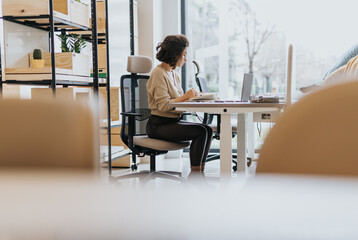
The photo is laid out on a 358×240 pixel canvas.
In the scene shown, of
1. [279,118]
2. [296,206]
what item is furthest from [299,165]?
[296,206]

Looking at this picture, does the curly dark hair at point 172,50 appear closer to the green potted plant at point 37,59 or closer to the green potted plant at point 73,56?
the green potted plant at point 73,56

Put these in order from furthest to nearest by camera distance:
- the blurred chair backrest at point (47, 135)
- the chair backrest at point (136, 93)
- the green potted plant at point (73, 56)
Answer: the chair backrest at point (136, 93) → the green potted plant at point (73, 56) → the blurred chair backrest at point (47, 135)

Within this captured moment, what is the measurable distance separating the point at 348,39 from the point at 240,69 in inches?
55.2

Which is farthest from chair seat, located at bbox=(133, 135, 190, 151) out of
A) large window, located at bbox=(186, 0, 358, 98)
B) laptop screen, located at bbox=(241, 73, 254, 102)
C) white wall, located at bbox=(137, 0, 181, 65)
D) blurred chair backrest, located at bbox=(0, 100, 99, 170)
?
large window, located at bbox=(186, 0, 358, 98)

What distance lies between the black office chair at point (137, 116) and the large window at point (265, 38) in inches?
85.3

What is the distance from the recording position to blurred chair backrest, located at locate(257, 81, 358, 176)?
2.64 feet

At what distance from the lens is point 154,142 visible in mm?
3268

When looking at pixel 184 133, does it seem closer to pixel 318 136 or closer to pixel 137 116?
pixel 137 116

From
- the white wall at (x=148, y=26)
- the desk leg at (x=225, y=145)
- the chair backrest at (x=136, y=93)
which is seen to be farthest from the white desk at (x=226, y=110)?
the white wall at (x=148, y=26)

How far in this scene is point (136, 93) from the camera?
3.60 m

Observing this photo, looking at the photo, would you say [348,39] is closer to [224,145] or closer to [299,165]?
[224,145]

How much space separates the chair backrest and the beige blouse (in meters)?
→ 0.19

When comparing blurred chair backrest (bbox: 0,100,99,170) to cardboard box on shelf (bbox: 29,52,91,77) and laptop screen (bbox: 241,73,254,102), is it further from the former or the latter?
laptop screen (bbox: 241,73,254,102)

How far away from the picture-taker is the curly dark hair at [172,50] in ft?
11.5
